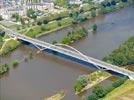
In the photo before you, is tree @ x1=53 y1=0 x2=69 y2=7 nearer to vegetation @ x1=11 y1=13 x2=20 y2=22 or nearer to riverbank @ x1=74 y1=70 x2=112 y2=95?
vegetation @ x1=11 y1=13 x2=20 y2=22

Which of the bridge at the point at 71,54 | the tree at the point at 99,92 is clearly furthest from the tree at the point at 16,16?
the tree at the point at 99,92

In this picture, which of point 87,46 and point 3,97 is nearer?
point 3,97

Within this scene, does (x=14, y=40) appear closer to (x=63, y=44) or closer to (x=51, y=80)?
(x=63, y=44)

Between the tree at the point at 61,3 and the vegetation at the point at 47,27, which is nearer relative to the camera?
the vegetation at the point at 47,27

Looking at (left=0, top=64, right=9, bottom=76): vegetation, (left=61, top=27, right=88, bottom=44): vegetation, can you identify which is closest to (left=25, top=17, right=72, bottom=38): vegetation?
(left=61, top=27, right=88, bottom=44): vegetation

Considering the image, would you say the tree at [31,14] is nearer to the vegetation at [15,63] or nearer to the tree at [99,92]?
the vegetation at [15,63]

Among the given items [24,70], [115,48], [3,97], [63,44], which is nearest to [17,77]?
[24,70]

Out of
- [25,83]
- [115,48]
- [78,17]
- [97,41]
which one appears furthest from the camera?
[78,17]
